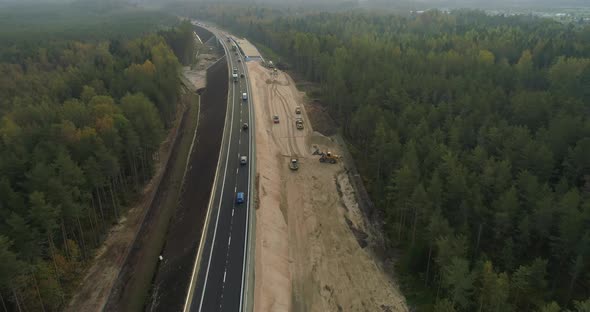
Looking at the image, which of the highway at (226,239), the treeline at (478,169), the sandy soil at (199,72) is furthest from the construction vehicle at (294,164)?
the sandy soil at (199,72)

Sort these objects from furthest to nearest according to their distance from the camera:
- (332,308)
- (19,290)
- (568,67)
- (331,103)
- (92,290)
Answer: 1. (331,103)
2. (568,67)
3. (92,290)
4. (332,308)
5. (19,290)

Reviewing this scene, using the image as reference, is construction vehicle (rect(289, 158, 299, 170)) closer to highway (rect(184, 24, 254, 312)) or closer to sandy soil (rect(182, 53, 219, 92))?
highway (rect(184, 24, 254, 312))

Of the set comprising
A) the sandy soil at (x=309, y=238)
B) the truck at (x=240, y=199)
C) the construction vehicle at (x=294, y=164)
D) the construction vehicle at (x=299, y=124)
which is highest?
the construction vehicle at (x=299, y=124)

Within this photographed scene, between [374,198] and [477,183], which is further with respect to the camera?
[374,198]

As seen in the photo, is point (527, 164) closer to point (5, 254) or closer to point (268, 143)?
point (268, 143)

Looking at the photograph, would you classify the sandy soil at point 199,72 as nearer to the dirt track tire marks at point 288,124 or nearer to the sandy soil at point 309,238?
the dirt track tire marks at point 288,124

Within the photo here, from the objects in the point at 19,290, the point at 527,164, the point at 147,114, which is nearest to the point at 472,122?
the point at 527,164
